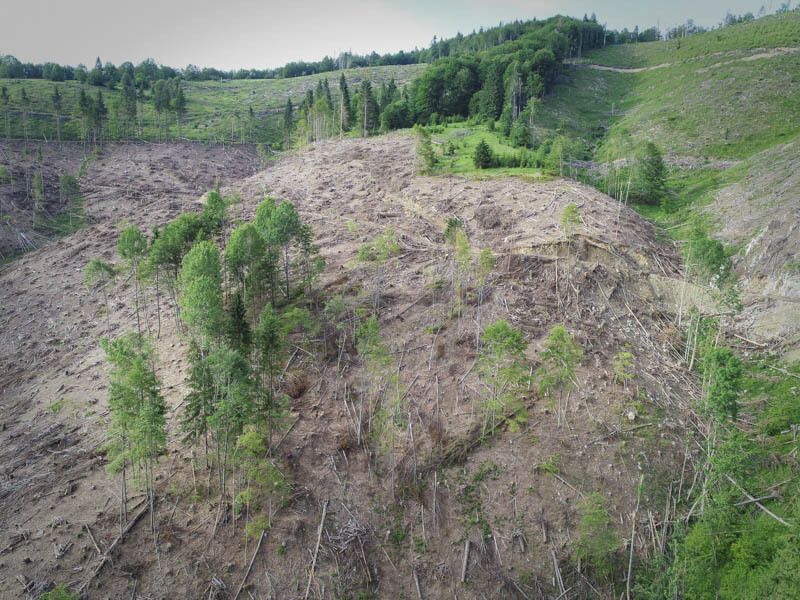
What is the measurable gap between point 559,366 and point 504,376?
317 cm

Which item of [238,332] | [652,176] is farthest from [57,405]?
[652,176]

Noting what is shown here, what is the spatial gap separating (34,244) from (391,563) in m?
57.3

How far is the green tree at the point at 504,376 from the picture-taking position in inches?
1054

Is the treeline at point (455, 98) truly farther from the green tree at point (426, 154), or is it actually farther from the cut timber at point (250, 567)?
the cut timber at point (250, 567)

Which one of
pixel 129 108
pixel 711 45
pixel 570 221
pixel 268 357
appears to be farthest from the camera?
pixel 711 45

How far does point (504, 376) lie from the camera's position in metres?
28.9

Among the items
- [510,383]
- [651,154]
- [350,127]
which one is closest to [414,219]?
[510,383]

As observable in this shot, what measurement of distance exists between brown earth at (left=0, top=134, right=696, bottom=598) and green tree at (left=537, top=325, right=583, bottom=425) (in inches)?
22.5

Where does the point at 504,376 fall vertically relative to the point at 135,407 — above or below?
below

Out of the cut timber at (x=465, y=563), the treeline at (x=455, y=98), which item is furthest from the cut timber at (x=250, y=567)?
the treeline at (x=455, y=98)

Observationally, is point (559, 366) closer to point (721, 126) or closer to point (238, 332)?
point (238, 332)

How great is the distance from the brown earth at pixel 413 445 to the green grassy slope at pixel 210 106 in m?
67.1

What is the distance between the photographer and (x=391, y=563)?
23.5m

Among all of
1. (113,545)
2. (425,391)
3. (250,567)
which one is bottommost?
(250,567)
